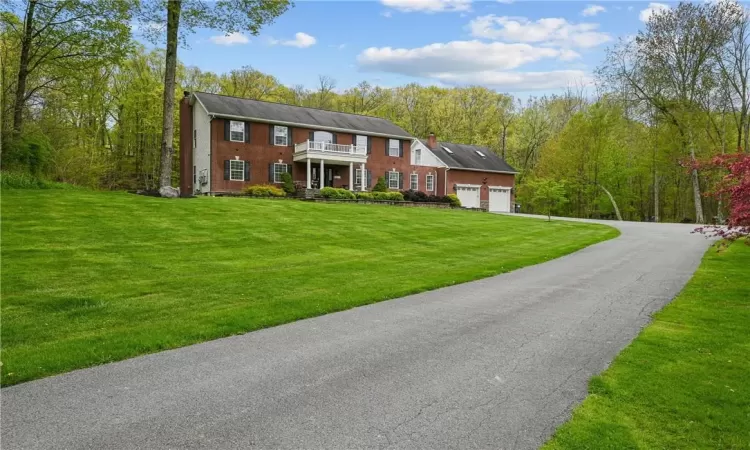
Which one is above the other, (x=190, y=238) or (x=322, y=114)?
(x=322, y=114)

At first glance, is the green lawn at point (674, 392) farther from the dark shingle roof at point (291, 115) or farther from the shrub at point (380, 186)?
the dark shingle roof at point (291, 115)

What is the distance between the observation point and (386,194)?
101 feet

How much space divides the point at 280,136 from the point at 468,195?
18000 millimetres

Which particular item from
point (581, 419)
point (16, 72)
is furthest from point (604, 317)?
point (16, 72)

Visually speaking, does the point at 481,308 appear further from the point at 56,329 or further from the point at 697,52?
the point at 697,52

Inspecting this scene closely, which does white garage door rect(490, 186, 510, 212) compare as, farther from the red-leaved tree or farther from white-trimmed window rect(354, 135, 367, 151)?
the red-leaved tree

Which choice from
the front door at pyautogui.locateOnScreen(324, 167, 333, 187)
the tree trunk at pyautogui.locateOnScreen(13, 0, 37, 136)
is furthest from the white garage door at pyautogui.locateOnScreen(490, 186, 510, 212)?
the tree trunk at pyautogui.locateOnScreen(13, 0, 37, 136)

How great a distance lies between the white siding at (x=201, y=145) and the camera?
2962 centimetres

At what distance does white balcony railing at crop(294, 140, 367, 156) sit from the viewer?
1224 inches

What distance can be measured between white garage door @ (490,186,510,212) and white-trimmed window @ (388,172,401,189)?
10.6m

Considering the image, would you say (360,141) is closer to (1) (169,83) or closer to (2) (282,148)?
(2) (282,148)

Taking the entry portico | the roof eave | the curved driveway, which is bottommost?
the curved driveway

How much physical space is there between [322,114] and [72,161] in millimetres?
17098

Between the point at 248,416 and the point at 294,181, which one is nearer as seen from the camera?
the point at 248,416
